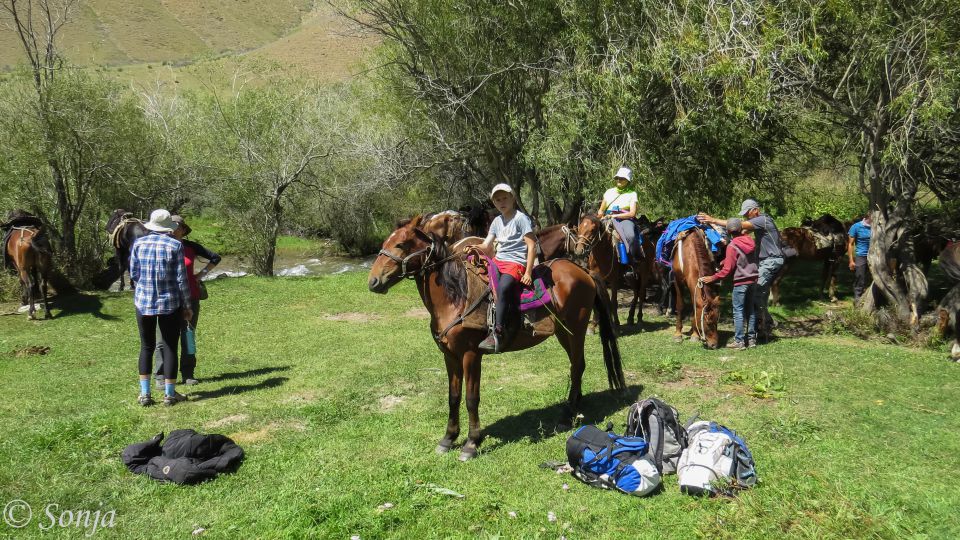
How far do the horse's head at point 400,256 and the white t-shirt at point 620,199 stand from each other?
5.72 metres

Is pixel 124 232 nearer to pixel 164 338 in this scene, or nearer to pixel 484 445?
pixel 164 338

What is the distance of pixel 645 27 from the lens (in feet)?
37.8

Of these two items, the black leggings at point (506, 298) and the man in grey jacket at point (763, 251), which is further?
the man in grey jacket at point (763, 251)

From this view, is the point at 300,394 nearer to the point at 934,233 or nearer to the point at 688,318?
the point at 688,318

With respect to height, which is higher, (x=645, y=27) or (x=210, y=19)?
(x=210, y=19)

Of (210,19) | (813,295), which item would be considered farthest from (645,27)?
(210,19)

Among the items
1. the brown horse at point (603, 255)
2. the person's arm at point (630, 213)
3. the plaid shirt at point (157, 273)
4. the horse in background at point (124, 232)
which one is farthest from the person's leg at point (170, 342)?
the person's arm at point (630, 213)

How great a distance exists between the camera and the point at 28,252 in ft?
41.3

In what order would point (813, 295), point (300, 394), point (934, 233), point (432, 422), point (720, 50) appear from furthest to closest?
point (813, 295) → point (934, 233) → point (720, 50) → point (300, 394) → point (432, 422)

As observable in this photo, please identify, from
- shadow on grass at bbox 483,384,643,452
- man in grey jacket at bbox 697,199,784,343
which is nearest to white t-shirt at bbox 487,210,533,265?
shadow on grass at bbox 483,384,643,452

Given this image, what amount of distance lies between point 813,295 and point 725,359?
842 centimetres

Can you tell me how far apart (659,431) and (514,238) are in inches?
89.2

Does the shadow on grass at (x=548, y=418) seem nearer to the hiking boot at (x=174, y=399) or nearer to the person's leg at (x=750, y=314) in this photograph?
the person's leg at (x=750, y=314)

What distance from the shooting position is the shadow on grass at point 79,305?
43.9ft
